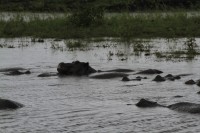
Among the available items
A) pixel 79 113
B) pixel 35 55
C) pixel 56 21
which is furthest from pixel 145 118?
pixel 56 21

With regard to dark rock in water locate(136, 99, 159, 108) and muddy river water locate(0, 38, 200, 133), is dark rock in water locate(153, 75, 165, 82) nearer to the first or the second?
muddy river water locate(0, 38, 200, 133)

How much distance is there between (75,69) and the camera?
660 inches

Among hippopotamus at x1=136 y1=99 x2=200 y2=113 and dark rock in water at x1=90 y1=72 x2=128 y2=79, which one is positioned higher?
dark rock in water at x1=90 y1=72 x2=128 y2=79

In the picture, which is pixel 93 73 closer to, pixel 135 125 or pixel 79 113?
pixel 79 113

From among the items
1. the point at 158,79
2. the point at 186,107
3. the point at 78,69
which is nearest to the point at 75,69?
the point at 78,69

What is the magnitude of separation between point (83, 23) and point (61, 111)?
19.1 meters

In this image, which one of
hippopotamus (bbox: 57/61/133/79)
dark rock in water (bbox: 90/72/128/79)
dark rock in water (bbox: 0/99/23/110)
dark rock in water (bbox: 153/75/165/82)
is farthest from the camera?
hippopotamus (bbox: 57/61/133/79)

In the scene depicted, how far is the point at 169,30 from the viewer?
28406mm

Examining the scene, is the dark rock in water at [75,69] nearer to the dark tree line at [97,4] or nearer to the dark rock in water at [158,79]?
the dark rock in water at [158,79]

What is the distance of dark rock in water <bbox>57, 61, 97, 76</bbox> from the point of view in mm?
16625

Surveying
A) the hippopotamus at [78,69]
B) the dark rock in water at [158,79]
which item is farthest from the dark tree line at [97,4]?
the dark rock in water at [158,79]

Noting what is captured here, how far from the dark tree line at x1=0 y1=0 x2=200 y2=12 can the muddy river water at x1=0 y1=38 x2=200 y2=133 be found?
2005 centimetres

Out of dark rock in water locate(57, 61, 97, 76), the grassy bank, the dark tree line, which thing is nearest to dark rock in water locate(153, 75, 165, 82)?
dark rock in water locate(57, 61, 97, 76)

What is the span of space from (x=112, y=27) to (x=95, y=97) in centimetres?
→ 1743
